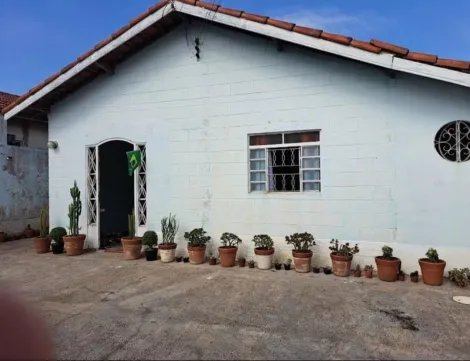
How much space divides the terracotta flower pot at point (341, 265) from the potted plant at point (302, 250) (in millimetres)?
445

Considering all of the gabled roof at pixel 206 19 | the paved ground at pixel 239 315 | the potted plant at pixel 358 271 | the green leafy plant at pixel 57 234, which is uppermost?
the gabled roof at pixel 206 19

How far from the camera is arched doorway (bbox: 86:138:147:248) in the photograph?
7918mm

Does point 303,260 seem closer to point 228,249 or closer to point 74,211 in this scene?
point 228,249

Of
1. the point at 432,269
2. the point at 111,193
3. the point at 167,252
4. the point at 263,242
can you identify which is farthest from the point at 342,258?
the point at 111,193

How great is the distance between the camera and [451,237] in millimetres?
5602

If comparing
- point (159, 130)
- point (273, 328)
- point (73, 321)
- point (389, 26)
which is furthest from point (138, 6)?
point (273, 328)

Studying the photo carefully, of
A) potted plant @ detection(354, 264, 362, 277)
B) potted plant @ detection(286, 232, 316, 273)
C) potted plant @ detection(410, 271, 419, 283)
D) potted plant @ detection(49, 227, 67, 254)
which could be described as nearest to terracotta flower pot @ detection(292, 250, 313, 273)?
potted plant @ detection(286, 232, 316, 273)

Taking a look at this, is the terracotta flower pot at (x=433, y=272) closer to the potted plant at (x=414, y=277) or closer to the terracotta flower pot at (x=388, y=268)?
the potted plant at (x=414, y=277)

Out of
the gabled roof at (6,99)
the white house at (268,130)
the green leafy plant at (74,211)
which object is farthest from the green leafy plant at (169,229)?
the gabled roof at (6,99)

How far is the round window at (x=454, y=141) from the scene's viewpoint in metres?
5.55

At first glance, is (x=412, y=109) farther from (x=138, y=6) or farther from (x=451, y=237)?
(x=138, y=6)

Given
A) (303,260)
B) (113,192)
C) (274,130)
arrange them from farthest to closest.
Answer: (113,192) < (274,130) < (303,260)

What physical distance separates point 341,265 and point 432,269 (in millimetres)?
1354

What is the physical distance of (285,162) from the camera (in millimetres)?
6750
